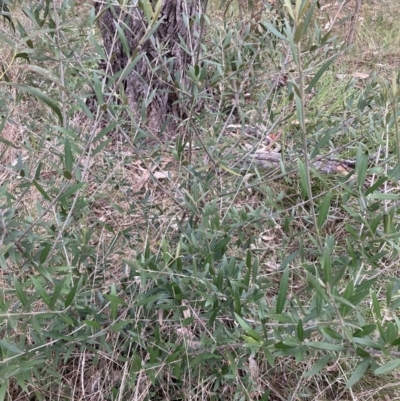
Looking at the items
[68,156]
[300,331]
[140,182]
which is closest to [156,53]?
[140,182]

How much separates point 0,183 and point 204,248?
2.98 feet

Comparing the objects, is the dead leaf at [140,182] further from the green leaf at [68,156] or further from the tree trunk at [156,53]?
the green leaf at [68,156]

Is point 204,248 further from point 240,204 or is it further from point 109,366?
point 240,204

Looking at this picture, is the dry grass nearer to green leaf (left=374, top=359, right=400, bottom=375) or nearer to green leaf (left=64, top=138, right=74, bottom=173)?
green leaf (left=64, top=138, right=74, bottom=173)

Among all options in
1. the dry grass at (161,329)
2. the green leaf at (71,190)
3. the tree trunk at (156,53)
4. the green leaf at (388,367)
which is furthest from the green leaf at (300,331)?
the tree trunk at (156,53)

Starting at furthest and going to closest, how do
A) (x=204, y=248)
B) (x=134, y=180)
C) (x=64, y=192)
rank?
1. (x=134, y=180)
2. (x=204, y=248)
3. (x=64, y=192)

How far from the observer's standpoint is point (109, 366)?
4.53 ft

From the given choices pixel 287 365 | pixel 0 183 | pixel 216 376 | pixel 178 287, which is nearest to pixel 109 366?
pixel 216 376

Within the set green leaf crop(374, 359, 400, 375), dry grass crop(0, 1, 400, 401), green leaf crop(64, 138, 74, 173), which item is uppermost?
green leaf crop(64, 138, 74, 173)

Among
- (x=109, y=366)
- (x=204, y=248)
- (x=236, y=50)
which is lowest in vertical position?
(x=109, y=366)

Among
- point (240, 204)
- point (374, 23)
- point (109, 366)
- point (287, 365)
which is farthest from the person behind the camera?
point (374, 23)

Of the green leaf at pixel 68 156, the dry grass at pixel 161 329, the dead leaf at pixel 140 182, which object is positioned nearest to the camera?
the green leaf at pixel 68 156

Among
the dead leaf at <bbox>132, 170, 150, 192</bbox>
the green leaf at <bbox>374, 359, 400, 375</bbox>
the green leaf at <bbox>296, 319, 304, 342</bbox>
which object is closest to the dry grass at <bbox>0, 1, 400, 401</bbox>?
the dead leaf at <bbox>132, 170, 150, 192</bbox>

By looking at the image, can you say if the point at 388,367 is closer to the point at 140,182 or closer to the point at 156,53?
the point at 140,182
